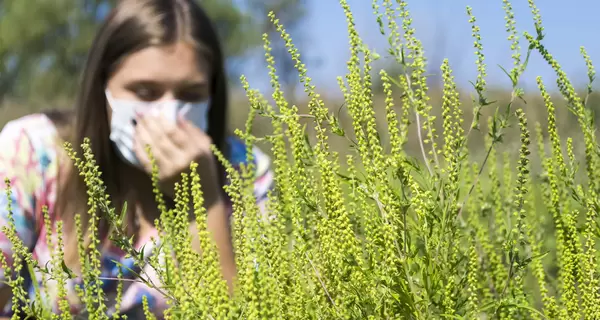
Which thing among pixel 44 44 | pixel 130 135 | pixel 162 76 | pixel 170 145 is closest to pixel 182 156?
pixel 170 145

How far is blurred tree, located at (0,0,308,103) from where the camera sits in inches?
1148

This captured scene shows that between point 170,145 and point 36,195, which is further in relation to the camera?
point 36,195

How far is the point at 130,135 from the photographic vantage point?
2998 mm

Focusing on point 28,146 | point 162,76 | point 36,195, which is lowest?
point 36,195

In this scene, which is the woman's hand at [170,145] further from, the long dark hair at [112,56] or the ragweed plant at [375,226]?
the ragweed plant at [375,226]

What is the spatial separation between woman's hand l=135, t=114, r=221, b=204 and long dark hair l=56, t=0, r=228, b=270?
37cm

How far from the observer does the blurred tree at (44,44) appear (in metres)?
29.2

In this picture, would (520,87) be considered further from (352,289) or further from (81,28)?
(81,28)

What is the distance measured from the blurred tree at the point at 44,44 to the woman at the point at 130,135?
2654 cm

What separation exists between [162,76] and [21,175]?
0.69m

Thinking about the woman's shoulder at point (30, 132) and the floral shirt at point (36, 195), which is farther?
the woman's shoulder at point (30, 132)

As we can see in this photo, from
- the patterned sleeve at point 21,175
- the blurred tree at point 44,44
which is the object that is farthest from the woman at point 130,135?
the blurred tree at point 44,44

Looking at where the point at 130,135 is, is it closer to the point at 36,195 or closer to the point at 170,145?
the point at 170,145

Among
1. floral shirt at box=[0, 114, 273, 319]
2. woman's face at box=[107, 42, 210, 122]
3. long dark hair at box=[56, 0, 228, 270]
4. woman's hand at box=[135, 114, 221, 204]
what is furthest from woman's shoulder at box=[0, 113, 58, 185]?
woman's hand at box=[135, 114, 221, 204]
